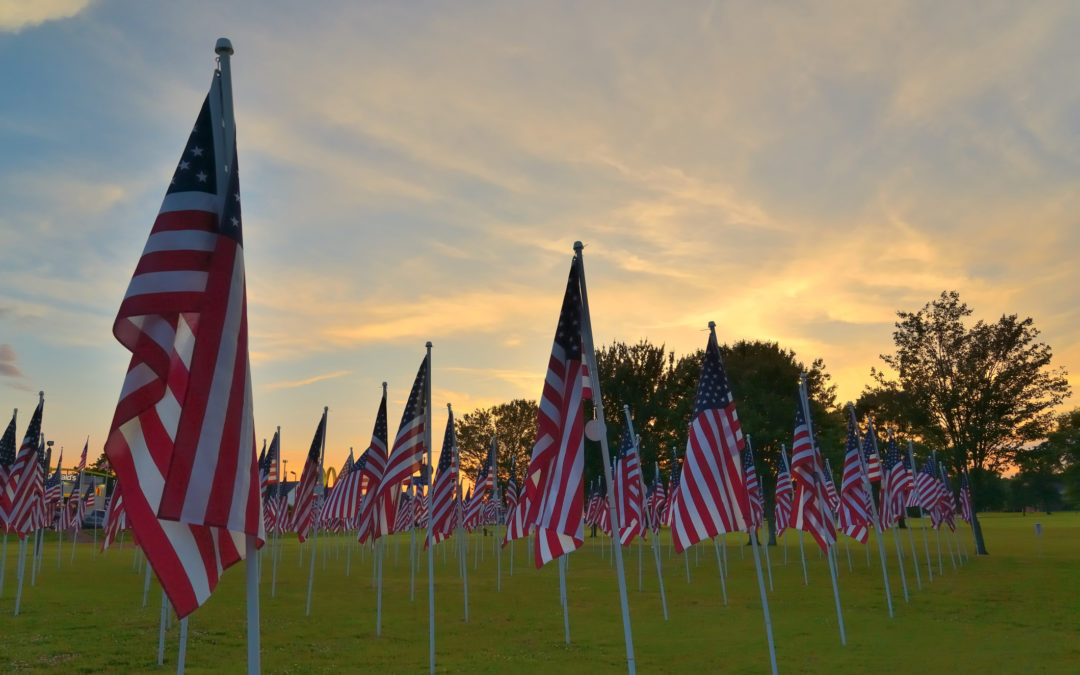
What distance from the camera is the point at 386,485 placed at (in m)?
17.4

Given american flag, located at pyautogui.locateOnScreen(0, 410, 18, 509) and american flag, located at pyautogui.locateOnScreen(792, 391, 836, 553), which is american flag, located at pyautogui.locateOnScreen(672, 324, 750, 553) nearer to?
american flag, located at pyautogui.locateOnScreen(792, 391, 836, 553)

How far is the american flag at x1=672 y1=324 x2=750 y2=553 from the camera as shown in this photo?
13.1 meters

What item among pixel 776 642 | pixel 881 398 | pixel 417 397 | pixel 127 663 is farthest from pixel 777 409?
pixel 127 663

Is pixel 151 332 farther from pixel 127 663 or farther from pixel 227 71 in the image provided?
pixel 127 663

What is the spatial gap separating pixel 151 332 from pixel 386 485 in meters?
11.8

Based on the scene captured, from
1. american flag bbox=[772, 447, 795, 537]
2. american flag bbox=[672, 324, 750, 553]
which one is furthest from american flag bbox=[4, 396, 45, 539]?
american flag bbox=[772, 447, 795, 537]

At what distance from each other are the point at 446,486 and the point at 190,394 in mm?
21112

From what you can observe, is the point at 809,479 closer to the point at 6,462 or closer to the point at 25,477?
the point at 25,477

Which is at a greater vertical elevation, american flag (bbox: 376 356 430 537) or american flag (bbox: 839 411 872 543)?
american flag (bbox: 376 356 430 537)

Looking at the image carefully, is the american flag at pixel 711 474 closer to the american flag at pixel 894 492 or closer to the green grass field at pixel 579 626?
the green grass field at pixel 579 626

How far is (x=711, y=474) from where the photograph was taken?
43.1 ft

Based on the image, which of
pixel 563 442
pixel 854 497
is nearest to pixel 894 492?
pixel 854 497

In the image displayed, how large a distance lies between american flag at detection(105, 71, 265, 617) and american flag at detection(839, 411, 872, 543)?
20.5 metres

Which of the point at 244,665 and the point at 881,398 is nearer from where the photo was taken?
the point at 244,665
